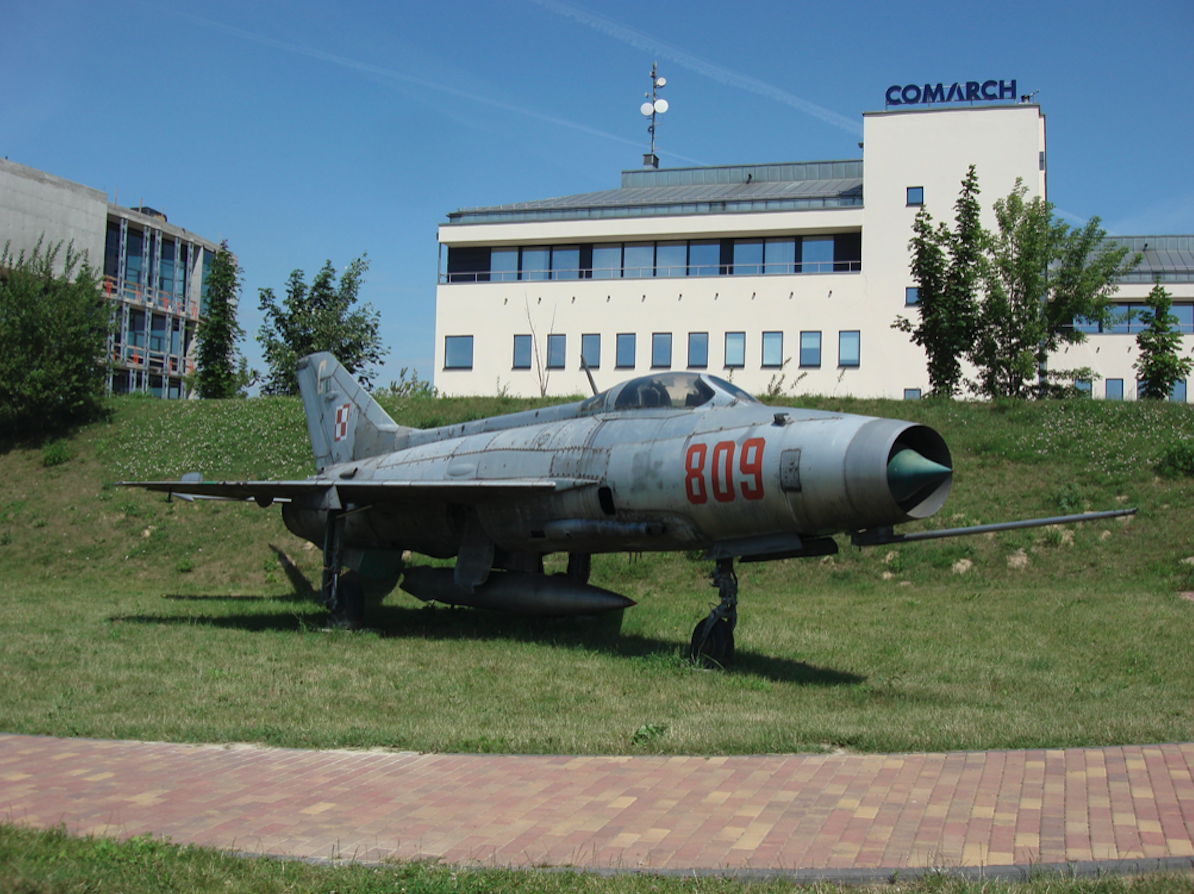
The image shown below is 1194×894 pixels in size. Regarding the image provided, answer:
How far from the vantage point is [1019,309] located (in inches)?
1252

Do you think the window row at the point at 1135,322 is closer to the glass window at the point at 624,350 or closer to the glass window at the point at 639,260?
the glass window at the point at 639,260

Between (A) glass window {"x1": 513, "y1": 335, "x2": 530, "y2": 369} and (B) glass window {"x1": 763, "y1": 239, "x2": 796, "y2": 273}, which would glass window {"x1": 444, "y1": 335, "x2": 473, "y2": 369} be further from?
(B) glass window {"x1": 763, "y1": 239, "x2": 796, "y2": 273}

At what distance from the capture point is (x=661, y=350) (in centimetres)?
4050

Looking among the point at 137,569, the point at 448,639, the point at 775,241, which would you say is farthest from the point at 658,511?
the point at 775,241

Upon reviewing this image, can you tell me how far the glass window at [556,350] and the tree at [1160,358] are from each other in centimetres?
2286

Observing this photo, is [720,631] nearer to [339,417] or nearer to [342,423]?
[342,423]

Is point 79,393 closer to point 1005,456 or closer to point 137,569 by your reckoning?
point 137,569

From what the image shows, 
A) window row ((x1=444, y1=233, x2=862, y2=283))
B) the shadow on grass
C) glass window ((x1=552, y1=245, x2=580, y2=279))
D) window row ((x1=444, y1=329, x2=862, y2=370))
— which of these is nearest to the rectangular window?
window row ((x1=444, y1=329, x2=862, y2=370))

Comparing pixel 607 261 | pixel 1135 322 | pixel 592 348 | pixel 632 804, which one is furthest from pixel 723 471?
pixel 1135 322

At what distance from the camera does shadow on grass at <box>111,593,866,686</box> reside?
35.0 ft

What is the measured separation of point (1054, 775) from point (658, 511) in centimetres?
573

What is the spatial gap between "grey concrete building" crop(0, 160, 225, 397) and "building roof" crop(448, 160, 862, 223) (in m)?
21.5

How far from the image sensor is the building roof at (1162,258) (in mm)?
50531

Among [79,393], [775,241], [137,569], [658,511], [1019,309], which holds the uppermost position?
[775,241]
